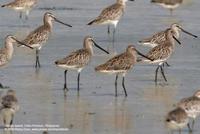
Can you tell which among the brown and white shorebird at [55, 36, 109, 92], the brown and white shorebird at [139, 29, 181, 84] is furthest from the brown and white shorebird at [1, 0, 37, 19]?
the brown and white shorebird at [55, 36, 109, 92]

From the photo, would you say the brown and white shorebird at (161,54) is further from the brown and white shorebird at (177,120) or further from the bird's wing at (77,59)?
the brown and white shorebird at (177,120)

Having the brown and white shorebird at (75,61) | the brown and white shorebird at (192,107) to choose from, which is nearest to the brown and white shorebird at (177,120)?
the brown and white shorebird at (192,107)

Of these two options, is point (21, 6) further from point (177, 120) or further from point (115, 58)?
point (177, 120)

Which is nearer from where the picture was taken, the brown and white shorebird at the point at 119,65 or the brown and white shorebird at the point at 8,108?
the brown and white shorebird at the point at 8,108

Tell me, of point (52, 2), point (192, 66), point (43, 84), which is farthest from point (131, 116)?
point (52, 2)

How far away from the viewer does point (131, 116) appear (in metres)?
15.6

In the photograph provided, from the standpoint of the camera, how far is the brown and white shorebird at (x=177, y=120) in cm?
1365

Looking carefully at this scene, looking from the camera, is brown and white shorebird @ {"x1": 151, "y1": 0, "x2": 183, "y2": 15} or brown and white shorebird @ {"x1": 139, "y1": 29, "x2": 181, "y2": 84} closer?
brown and white shorebird @ {"x1": 139, "y1": 29, "x2": 181, "y2": 84}

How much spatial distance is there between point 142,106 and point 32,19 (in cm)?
1216

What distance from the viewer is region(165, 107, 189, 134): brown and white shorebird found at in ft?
44.8

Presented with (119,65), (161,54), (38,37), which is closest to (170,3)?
(38,37)

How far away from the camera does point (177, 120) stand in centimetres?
1362

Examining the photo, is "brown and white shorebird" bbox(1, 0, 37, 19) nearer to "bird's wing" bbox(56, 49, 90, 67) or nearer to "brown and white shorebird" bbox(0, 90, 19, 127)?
"bird's wing" bbox(56, 49, 90, 67)

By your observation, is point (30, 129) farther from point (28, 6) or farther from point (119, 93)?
point (28, 6)
